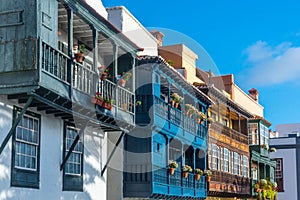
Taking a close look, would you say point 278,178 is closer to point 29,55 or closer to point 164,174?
point 164,174

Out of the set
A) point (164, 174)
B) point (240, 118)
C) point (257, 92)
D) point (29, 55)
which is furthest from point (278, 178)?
point (29, 55)

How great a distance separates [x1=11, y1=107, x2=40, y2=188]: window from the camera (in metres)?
15.7

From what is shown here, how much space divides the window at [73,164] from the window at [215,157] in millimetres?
13497

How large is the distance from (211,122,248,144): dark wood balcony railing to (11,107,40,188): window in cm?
1652

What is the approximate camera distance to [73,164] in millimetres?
18938

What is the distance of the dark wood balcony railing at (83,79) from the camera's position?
15266mm

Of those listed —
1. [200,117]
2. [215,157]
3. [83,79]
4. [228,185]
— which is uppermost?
[200,117]

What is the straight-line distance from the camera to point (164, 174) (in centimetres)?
2392

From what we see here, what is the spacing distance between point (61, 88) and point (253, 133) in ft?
92.5

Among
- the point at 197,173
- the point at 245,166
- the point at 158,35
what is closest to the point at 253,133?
the point at 245,166

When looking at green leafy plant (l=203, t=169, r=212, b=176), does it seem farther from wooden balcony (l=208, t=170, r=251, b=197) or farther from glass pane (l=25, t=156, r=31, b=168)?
glass pane (l=25, t=156, r=31, b=168)

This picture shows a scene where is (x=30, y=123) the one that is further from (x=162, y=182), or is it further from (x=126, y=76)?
(x=162, y=182)

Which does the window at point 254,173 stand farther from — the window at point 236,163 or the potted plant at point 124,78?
the potted plant at point 124,78

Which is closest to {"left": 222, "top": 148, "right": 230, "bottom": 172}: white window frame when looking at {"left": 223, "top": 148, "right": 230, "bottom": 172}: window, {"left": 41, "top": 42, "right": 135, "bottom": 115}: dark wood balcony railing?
{"left": 223, "top": 148, "right": 230, "bottom": 172}: window
